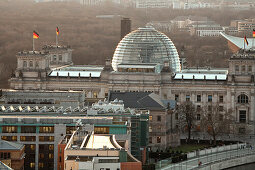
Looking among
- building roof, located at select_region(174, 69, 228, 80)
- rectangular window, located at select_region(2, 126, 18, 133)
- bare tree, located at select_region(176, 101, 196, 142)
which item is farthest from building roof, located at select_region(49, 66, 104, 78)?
rectangular window, located at select_region(2, 126, 18, 133)

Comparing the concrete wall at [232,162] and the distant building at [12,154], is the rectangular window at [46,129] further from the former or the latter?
the concrete wall at [232,162]

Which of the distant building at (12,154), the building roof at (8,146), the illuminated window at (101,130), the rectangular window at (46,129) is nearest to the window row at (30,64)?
the rectangular window at (46,129)


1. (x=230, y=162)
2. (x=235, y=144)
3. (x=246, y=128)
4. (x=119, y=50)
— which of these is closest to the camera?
(x=230, y=162)

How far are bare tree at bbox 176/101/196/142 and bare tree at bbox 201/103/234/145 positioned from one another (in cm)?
199

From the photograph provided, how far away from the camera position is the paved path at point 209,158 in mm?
121500

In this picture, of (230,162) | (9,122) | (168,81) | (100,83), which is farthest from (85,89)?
(9,122)

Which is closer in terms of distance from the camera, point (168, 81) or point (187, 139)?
point (187, 139)

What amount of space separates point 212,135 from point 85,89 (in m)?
27.1

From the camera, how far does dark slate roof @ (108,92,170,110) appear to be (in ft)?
450

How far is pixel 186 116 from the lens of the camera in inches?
5856

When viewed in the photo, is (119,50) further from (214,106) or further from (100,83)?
(214,106)

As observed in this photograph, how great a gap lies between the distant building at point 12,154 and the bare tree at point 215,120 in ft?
145

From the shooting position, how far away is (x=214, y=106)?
15788 centimetres

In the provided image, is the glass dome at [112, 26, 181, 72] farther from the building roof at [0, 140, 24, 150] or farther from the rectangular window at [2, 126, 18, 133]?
the building roof at [0, 140, 24, 150]
